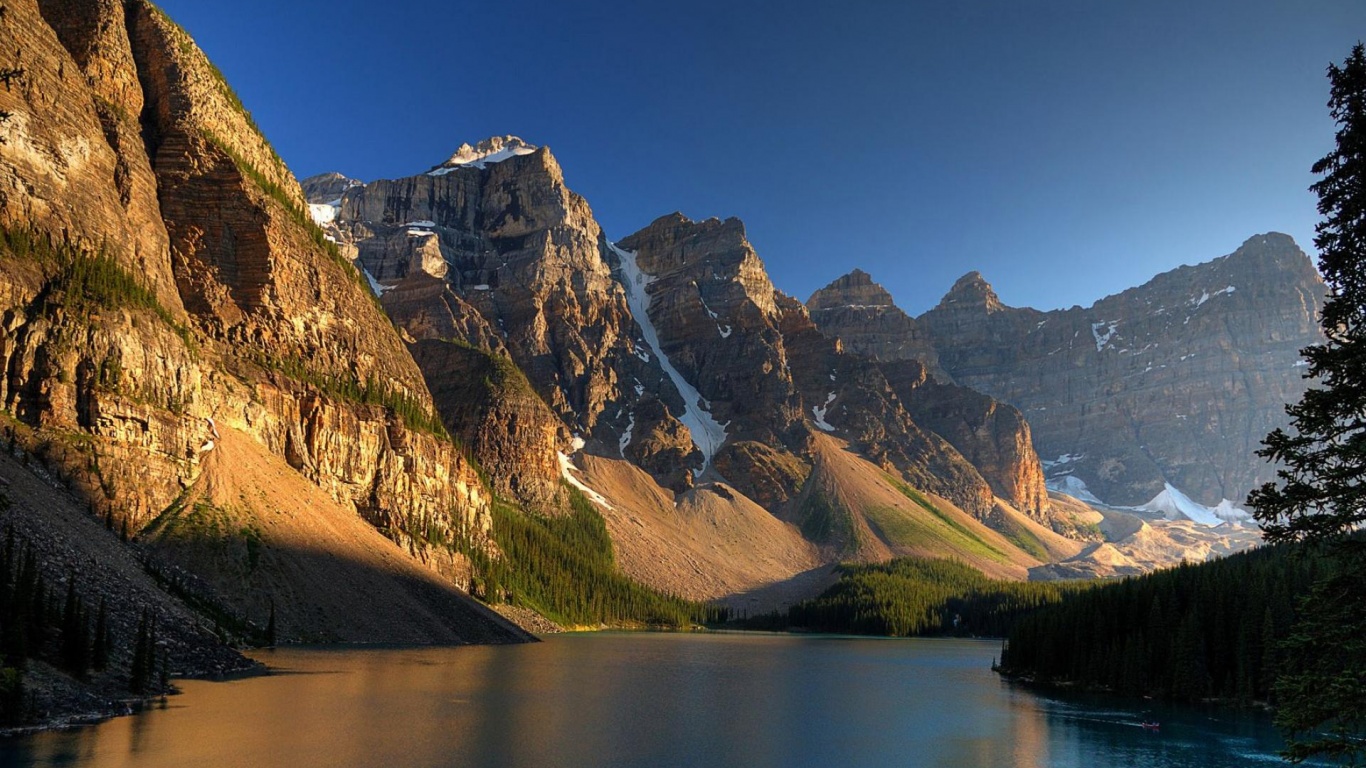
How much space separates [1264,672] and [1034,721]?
70.3 ft

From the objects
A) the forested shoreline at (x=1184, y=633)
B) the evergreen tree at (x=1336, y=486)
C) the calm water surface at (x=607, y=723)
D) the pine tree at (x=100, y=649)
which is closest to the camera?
the evergreen tree at (x=1336, y=486)

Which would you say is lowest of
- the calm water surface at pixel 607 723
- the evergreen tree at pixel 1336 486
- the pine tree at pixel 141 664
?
the calm water surface at pixel 607 723

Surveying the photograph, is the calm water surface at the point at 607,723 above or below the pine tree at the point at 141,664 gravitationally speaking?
below

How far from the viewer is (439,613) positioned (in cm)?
10912

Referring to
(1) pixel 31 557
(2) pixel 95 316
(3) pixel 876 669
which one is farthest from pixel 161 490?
(3) pixel 876 669

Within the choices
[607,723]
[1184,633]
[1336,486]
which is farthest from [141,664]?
[1184,633]

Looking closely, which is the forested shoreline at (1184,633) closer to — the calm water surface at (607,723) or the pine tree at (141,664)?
the calm water surface at (607,723)

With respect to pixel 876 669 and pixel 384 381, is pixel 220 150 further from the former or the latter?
pixel 876 669

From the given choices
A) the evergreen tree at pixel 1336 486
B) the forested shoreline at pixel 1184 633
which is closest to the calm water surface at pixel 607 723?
the forested shoreline at pixel 1184 633

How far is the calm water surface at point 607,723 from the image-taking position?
41375mm

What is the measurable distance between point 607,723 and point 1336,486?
1654 inches

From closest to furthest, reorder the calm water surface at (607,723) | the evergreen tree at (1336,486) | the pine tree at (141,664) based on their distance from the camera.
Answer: the evergreen tree at (1336,486) → the calm water surface at (607,723) → the pine tree at (141,664)

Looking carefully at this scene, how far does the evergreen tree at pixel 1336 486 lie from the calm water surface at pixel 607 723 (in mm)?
29236

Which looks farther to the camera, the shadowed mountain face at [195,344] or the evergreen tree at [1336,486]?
the shadowed mountain face at [195,344]
